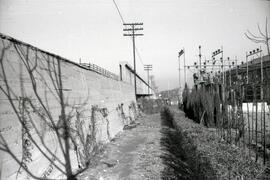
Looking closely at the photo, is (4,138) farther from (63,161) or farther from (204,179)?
(204,179)

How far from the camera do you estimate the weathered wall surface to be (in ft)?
12.5

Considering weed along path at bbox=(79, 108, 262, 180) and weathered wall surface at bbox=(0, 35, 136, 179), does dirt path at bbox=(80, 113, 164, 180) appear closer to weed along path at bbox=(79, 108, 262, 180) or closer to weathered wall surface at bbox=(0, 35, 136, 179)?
weed along path at bbox=(79, 108, 262, 180)

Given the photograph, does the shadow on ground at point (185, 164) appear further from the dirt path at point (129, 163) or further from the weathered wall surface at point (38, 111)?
the weathered wall surface at point (38, 111)

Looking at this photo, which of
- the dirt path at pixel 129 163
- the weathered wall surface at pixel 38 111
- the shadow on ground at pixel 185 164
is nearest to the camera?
the weathered wall surface at pixel 38 111

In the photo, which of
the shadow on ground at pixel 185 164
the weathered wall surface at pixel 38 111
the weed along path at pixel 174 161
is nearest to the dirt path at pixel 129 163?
the weed along path at pixel 174 161

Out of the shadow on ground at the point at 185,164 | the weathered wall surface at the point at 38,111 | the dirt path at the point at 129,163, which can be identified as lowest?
the dirt path at the point at 129,163

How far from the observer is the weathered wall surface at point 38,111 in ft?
12.5

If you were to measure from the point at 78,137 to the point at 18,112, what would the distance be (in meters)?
2.80

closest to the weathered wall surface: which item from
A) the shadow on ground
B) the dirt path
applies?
the dirt path

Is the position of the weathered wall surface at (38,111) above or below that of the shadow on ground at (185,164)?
above

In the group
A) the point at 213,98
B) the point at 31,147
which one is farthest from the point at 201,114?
the point at 31,147

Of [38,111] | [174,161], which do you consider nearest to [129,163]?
[174,161]

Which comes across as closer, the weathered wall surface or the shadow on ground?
the weathered wall surface

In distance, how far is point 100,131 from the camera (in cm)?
918
